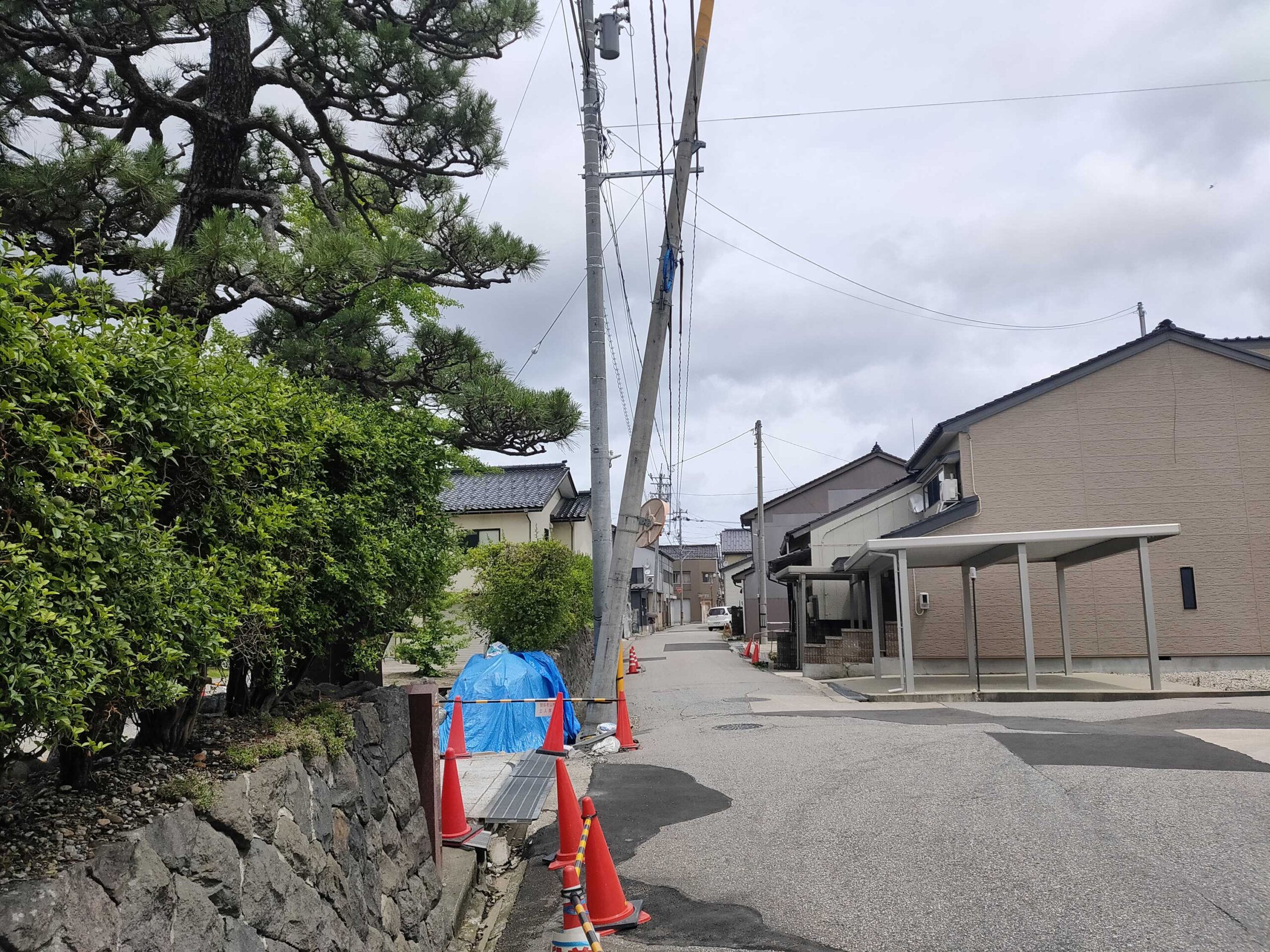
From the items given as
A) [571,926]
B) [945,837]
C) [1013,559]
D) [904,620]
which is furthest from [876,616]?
[571,926]

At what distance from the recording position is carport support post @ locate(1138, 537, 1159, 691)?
52.2ft

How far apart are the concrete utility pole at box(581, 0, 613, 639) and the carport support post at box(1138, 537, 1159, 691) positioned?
9.56 metres

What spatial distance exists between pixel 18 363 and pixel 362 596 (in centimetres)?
249

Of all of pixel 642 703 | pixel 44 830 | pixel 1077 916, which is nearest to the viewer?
pixel 44 830

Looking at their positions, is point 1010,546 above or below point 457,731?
above

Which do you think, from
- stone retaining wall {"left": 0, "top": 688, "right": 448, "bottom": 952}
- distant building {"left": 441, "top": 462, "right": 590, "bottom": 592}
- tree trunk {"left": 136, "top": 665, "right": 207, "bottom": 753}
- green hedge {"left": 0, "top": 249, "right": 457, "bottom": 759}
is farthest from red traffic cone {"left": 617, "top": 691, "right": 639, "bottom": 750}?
distant building {"left": 441, "top": 462, "right": 590, "bottom": 592}

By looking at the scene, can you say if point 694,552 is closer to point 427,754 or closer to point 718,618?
point 718,618

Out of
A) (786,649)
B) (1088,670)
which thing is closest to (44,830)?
(1088,670)

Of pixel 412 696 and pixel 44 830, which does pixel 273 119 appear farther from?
Answer: pixel 44 830

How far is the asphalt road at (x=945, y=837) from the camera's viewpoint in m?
5.34

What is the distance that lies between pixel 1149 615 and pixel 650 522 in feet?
31.5

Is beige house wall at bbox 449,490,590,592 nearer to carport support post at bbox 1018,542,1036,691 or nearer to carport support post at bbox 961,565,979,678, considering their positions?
carport support post at bbox 961,565,979,678

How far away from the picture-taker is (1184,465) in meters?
20.9

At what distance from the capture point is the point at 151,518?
289 cm
